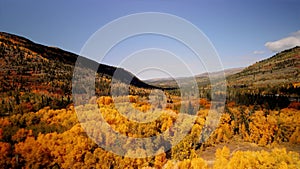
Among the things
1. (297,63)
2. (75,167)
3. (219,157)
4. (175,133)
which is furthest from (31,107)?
(297,63)

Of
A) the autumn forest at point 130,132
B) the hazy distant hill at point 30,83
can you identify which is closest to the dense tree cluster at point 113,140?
the autumn forest at point 130,132

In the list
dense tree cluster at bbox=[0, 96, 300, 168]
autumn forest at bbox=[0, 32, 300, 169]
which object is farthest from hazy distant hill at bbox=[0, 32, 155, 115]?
dense tree cluster at bbox=[0, 96, 300, 168]

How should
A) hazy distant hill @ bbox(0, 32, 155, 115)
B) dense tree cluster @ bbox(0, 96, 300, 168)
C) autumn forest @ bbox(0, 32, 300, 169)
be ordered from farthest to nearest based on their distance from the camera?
hazy distant hill @ bbox(0, 32, 155, 115), autumn forest @ bbox(0, 32, 300, 169), dense tree cluster @ bbox(0, 96, 300, 168)

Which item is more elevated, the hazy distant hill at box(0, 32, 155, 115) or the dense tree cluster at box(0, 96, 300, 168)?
the hazy distant hill at box(0, 32, 155, 115)

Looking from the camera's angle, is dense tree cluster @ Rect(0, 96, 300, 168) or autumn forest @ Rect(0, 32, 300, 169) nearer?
dense tree cluster @ Rect(0, 96, 300, 168)

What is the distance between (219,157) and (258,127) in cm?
2218

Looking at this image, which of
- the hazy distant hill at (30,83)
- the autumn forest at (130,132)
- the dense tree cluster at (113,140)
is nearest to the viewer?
the dense tree cluster at (113,140)

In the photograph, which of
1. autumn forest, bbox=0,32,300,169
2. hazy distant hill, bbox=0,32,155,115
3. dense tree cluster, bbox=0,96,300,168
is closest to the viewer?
dense tree cluster, bbox=0,96,300,168

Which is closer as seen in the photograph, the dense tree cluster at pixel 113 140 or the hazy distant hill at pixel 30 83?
the dense tree cluster at pixel 113 140

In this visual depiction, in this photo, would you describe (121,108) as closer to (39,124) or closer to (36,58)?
(39,124)

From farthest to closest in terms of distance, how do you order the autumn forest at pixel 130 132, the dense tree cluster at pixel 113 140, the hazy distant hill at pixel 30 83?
the hazy distant hill at pixel 30 83 < the autumn forest at pixel 130 132 < the dense tree cluster at pixel 113 140

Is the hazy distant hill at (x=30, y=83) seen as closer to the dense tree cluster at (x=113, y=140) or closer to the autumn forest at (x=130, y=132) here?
the autumn forest at (x=130, y=132)

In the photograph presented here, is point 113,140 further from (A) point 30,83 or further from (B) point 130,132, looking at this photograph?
(A) point 30,83

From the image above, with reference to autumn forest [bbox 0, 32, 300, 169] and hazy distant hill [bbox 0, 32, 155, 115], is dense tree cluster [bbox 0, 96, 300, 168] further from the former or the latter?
hazy distant hill [bbox 0, 32, 155, 115]
